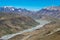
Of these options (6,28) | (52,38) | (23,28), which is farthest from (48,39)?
(23,28)

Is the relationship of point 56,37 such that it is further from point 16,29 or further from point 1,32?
point 16,29

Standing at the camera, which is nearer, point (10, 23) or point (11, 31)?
point (11, 31)

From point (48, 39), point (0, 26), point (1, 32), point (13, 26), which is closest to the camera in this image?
point (48, 39)

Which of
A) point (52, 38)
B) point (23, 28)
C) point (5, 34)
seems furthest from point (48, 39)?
point (23, 28)

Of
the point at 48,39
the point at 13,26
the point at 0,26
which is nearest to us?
the point at 48,39

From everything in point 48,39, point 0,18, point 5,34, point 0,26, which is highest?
point 0,18

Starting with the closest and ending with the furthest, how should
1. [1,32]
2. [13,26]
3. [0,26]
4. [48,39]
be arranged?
[48,39]
[1,32]
[0,26]
[13,26]

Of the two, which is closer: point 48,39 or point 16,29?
point 48,39

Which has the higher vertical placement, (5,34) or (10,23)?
(10,23)

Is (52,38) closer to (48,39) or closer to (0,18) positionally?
(48,39)
